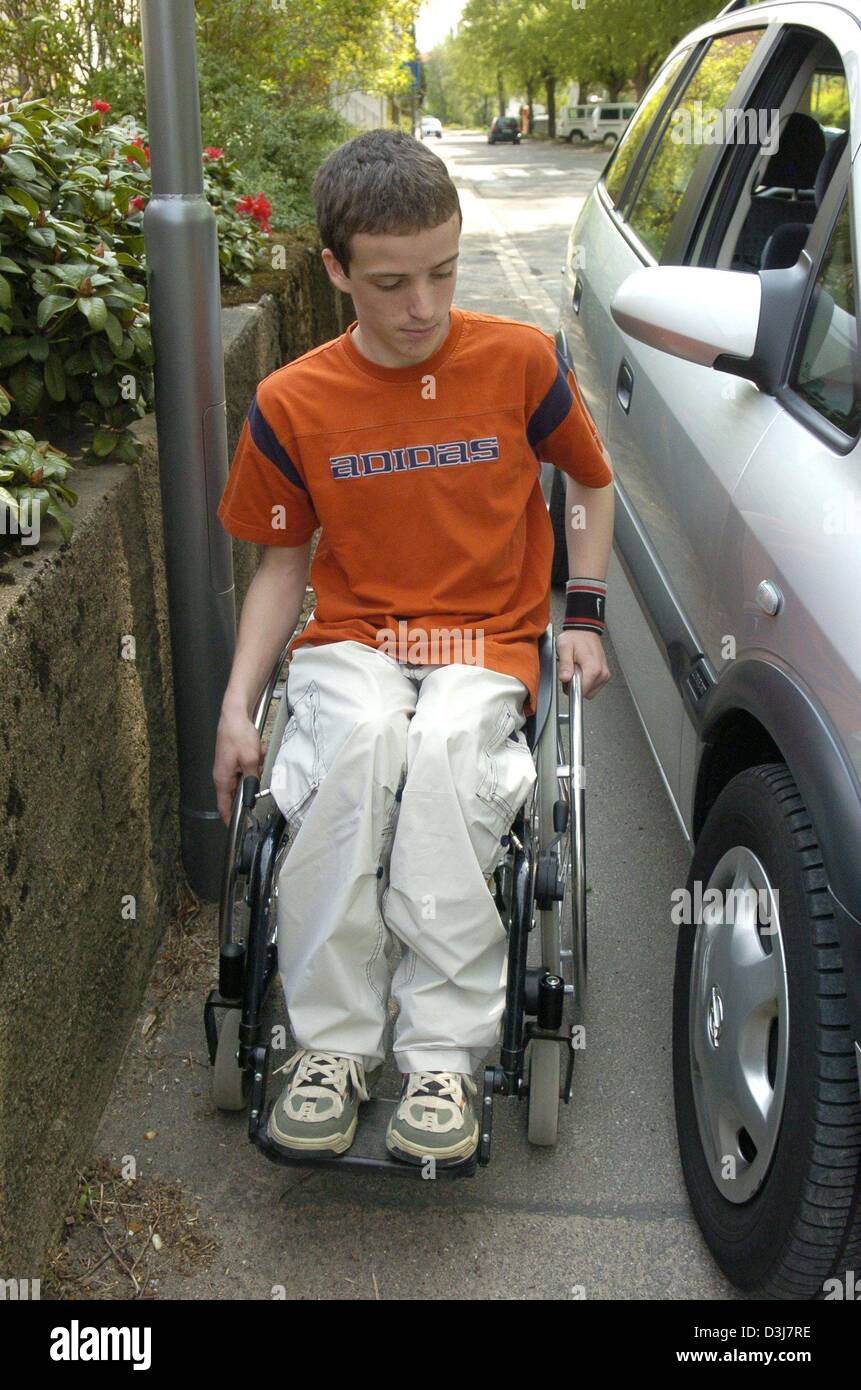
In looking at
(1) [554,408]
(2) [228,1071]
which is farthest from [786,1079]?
(1) [554,408]

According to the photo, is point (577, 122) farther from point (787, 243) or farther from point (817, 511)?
point (817, 511)

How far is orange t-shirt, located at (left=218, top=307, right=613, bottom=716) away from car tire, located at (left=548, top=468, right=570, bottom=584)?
88.2 inches

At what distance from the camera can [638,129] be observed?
15.1 feet

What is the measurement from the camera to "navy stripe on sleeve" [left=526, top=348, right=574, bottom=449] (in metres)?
2.43

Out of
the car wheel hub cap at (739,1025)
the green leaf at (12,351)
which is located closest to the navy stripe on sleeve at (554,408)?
the car wheel hub cap at (739,1025)

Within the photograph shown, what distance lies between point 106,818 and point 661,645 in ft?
4.18

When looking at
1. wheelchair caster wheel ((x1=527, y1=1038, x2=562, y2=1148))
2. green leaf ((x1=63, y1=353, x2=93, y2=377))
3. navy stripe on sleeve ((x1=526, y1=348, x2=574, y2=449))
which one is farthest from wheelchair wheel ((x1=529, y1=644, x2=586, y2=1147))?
green leaf ((x1=63, y1=353, x2=93, y2=377))

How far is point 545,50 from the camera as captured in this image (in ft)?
175

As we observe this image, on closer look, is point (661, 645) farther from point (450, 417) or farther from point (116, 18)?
point (116, 18)

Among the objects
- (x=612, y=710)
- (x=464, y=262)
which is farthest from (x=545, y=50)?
(x=612, y=710)

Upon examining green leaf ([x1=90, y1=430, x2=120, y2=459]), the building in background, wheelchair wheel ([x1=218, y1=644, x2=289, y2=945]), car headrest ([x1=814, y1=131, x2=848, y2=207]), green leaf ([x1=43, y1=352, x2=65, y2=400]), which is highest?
the building in background

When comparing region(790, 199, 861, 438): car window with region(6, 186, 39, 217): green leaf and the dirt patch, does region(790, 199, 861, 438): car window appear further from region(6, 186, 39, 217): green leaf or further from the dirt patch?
the dirt patch

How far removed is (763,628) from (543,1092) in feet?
3.24

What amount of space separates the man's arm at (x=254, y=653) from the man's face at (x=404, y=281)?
505 millimetres
